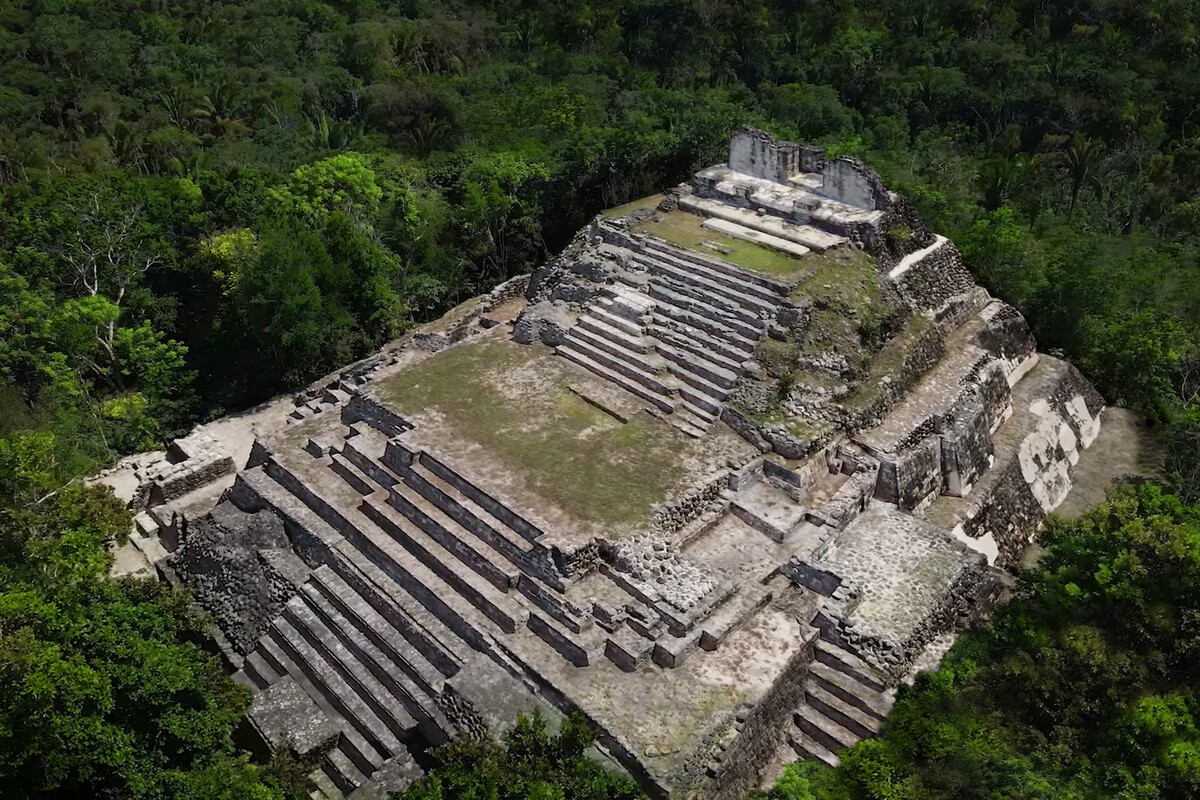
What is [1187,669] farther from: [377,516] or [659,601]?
[377,516]

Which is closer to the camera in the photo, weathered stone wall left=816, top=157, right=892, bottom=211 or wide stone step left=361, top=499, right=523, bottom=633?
wide stone step left=361, top=499, right=523, bottom=633

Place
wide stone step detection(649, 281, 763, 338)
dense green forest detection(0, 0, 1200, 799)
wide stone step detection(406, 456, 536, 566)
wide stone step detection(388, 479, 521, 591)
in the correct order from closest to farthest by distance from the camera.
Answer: dense green forest detection(0, 0, 1200, 799) < wide stone step detection(388, 479, 521, 591) < wide stone step detection(406, 456, 536, 566) < wide stone step detection(649, 281, 763, 338)

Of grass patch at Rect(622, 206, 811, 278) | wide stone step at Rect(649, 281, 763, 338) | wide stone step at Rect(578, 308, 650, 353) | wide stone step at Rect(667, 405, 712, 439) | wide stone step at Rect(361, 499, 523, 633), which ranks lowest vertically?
wide stone step at Rect(361, 499, 523, 633)

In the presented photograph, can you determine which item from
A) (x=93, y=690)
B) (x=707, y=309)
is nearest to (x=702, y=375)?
(x=707, y=309)

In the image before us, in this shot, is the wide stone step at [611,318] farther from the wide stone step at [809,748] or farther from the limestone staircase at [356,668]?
the wide stone step at [809,748]

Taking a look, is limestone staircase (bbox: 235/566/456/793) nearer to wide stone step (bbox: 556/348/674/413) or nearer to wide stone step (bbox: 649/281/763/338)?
wide stone step (bbox: 556/348/674/413)

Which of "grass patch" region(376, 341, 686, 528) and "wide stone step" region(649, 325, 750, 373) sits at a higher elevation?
"wide stone step" region(649, 325, 750, 373)

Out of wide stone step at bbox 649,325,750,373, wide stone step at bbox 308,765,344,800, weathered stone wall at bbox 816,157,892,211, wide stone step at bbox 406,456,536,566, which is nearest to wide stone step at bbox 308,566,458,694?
wide stone step at bbox 406,456,536,566
